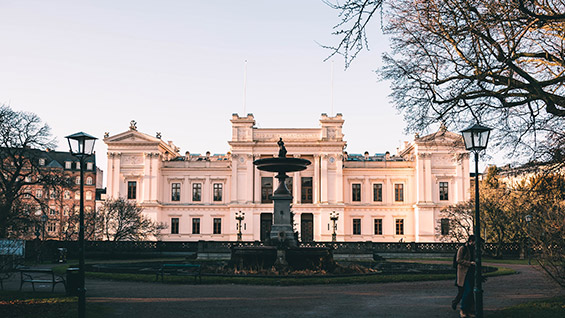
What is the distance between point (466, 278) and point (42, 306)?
367 inches

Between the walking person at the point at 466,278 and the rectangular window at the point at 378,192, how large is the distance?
49.6 metres

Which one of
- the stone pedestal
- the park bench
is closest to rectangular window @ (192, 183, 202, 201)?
the park bench

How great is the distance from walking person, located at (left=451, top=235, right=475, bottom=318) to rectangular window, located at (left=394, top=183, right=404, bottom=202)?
49637 millimetres

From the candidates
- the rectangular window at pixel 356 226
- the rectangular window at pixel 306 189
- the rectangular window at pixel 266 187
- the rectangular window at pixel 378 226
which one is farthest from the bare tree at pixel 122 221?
the rectangular window at pixel 378 226

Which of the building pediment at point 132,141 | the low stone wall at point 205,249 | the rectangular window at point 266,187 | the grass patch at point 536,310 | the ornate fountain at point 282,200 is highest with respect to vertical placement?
the building pediment at point 132,141

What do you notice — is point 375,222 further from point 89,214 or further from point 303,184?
point 89,214

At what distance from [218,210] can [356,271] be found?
40.7m

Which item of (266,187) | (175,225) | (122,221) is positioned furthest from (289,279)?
(175,225)

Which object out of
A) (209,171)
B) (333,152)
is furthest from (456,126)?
(209,171)

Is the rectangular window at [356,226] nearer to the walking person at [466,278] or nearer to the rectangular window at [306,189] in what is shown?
the rectangular window at [306,189]

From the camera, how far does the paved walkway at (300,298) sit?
11883mm

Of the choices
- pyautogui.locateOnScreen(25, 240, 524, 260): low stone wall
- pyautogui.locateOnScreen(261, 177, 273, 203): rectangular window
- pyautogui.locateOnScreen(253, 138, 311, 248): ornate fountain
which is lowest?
pyautogui.locateOnScreen(25, 240, 524, 260): low stone wall

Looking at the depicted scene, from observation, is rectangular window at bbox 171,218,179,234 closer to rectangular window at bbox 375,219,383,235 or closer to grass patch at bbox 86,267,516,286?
rectangular window at bbox 375,219,383,235

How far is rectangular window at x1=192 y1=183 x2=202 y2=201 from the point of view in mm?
61406
